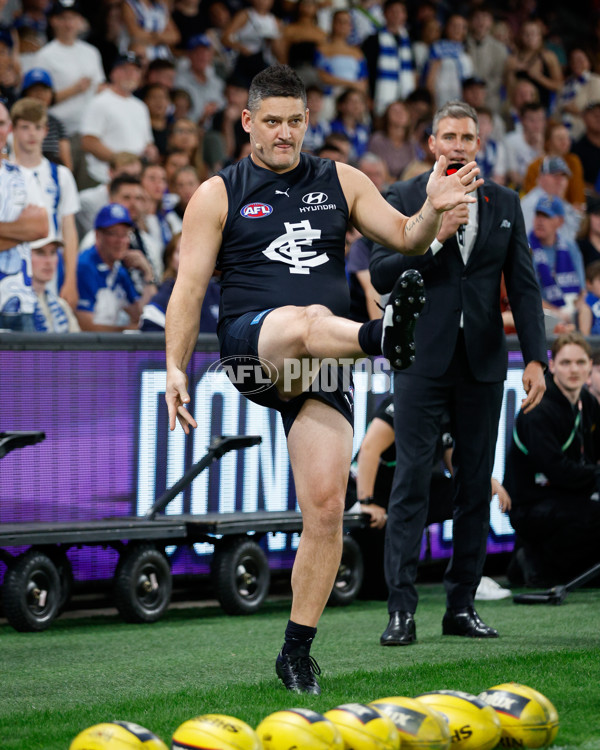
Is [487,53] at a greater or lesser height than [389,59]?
greater

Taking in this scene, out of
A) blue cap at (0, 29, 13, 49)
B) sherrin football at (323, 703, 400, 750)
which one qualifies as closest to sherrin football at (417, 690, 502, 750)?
sherrin football at (323, 703, 400, 750)

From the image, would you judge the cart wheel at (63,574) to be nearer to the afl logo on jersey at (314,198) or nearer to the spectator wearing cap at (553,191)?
the afl logo on jersey at (314,198)

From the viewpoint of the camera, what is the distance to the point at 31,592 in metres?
6.20

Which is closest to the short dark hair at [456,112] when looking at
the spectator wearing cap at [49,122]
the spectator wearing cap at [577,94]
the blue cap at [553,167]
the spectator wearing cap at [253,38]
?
the spectator wearing cap at [49,122]

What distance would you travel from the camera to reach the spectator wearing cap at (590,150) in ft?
46.5

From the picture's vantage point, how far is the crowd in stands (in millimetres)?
8367

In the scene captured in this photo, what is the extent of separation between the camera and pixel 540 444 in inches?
301

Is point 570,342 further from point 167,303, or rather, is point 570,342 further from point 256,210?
point 256,210

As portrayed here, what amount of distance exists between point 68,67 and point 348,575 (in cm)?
527

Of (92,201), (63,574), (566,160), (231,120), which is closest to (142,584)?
(63,574)

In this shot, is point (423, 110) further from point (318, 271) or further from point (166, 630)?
point (318, 271)

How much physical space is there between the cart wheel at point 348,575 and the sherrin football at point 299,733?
399 cm

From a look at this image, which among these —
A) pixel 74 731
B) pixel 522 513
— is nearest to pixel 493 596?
pixel 522 513

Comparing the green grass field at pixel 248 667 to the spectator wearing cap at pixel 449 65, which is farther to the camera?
the spectator wearing cap at pixel 449 65
